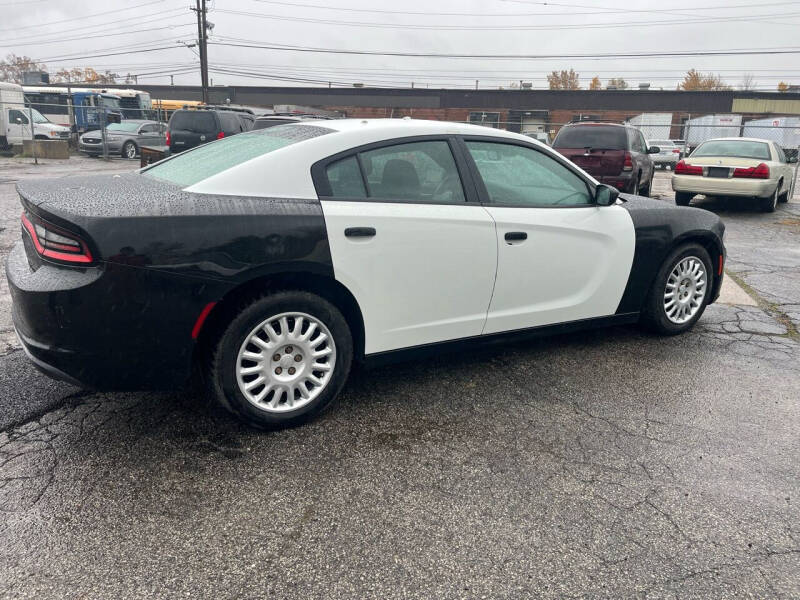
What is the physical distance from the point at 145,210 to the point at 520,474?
2088 millimetres

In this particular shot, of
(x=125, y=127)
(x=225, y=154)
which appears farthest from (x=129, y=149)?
(x=225, y=154)

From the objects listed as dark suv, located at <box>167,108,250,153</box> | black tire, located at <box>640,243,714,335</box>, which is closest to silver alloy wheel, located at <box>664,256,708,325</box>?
black tire, located at <box>640,243,714,335</box>

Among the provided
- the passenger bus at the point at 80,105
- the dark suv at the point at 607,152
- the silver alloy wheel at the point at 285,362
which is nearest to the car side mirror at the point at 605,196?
the silver alloy wheel at the point at 285,362

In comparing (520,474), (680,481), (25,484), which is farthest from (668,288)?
(25,484)

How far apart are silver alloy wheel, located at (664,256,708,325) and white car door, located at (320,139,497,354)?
1.85 meters

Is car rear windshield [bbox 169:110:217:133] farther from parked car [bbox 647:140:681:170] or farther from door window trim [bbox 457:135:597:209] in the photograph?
parked car [bbox 647:140:681:170]

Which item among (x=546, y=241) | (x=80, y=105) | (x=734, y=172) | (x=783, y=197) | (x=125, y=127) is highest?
(x=80, y=105)

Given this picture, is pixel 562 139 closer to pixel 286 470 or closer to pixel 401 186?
pixel 401 186

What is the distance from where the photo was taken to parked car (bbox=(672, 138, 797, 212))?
11.8 metres

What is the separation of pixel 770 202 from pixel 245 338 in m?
12.9

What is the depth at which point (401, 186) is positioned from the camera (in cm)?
344

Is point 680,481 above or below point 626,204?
below

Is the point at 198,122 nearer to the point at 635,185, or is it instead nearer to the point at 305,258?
the point at 635,185

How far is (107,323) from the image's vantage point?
2.72 m
